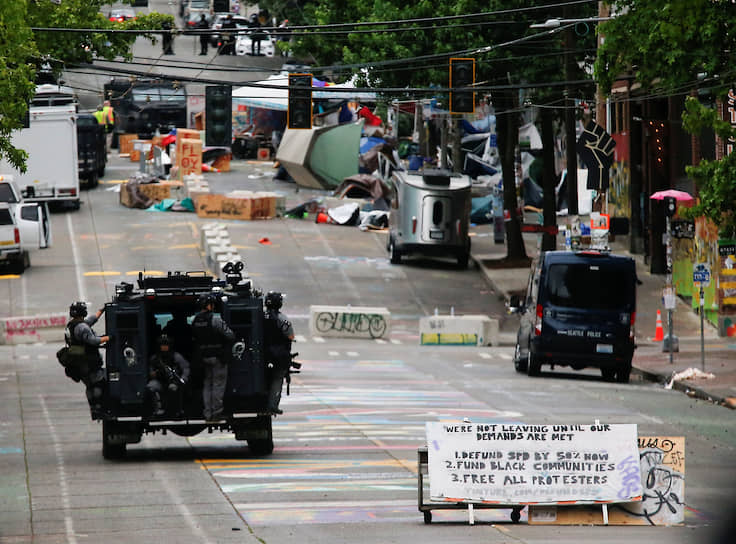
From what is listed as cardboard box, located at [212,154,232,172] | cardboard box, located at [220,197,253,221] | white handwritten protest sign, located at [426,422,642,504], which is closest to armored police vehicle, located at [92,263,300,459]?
white handwritten protest sign, located at [426,422,642,504]

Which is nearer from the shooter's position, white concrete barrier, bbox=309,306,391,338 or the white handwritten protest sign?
the white handwritten protest sign

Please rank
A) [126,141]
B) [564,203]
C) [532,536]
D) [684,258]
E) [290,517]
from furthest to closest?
1. [126,141]
2. [564,203]
3. [684,258]
4. [290,517]
5. [532,536]

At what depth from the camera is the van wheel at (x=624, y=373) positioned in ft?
88.8

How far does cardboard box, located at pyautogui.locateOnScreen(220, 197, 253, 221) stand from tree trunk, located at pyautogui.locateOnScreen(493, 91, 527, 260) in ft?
35.3

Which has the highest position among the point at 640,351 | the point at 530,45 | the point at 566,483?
the point at 530,45

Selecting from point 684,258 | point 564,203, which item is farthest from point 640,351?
point 564,203

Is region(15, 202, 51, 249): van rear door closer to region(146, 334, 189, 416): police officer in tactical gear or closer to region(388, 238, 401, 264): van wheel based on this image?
region(388, 238, 401, 264): van wheel

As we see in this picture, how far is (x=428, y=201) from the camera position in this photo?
145ft

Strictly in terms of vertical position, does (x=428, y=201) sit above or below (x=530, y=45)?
below

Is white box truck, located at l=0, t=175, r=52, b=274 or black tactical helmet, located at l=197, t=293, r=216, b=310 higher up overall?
black tactical helmet, located at l=197, t=293, r=216, b=310

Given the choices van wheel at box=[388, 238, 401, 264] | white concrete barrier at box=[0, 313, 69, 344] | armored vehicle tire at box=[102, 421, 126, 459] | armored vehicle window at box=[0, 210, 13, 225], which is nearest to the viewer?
armored vehicle tire at box=[102, 421, 126, 459]

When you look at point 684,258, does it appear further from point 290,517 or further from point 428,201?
point 290,517

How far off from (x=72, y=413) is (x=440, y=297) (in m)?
19.9

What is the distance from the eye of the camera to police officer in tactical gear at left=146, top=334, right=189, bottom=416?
1608 centimetres
